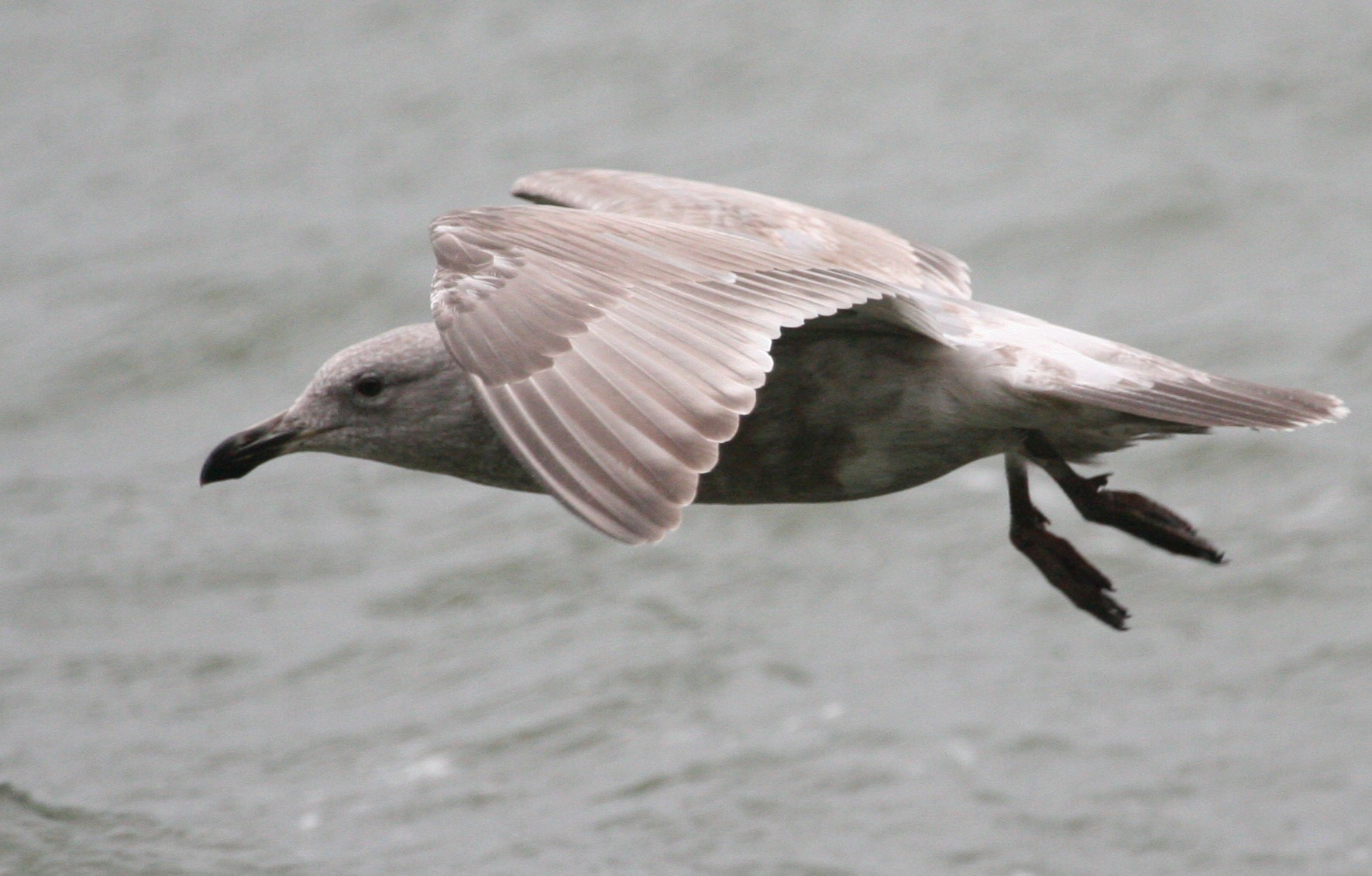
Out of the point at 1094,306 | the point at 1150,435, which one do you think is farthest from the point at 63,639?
the point at 1150,435

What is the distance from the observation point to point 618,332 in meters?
4.21

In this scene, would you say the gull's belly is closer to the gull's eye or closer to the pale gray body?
the pale gray body

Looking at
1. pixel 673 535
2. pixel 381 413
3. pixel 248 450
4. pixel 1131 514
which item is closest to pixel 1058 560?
pixel 1131 514

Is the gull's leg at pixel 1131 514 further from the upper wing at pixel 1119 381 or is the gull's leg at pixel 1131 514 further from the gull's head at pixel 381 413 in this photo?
the gull's head at pixel 381 413

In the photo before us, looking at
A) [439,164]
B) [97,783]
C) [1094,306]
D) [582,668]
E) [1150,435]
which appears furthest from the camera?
[439,164]

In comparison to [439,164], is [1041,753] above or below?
below

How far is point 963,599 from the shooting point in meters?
8.66

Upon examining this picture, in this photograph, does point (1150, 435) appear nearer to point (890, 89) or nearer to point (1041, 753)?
point (1041, 753)

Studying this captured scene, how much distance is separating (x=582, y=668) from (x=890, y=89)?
4.49 meters

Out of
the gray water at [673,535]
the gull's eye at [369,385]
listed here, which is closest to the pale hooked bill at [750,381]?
the gull's eye at [369,385]

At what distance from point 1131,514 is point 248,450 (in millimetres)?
2073

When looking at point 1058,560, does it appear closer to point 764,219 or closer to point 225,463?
point 764,219

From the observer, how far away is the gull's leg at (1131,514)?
5383 millimetres

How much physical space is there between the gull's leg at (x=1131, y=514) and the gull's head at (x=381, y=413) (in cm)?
136
